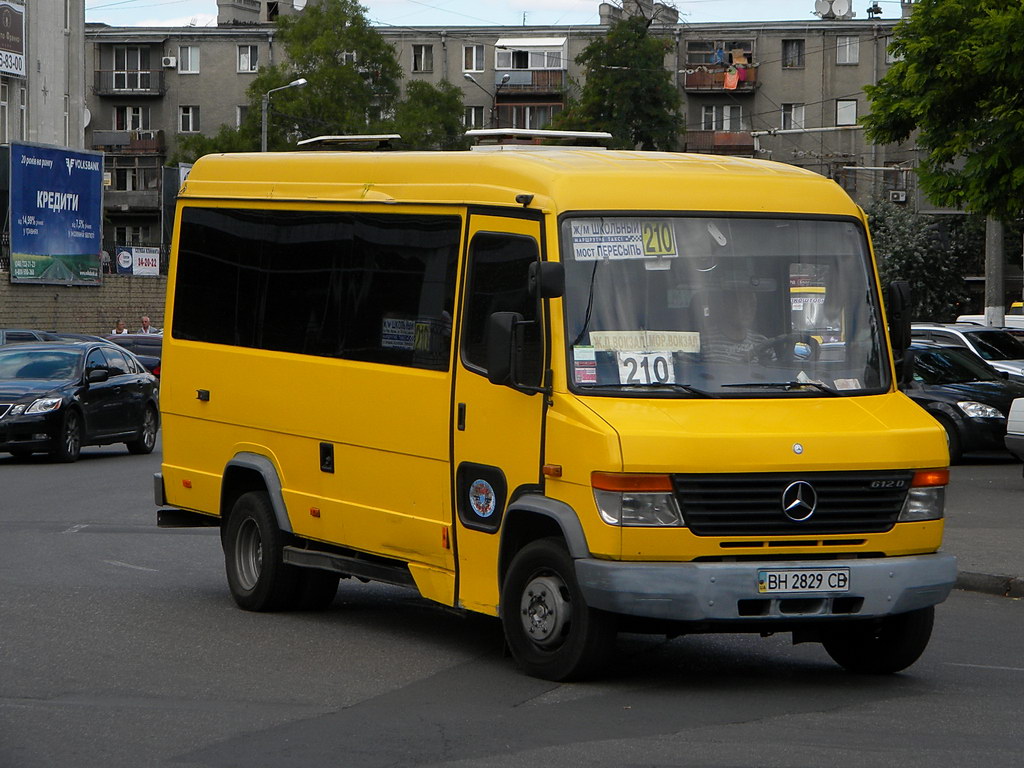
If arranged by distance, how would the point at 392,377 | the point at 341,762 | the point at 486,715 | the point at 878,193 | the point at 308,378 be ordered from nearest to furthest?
the point at 341,762, the point at 486,715, the point at 392,377, the point at 308,378, the point at 878,193

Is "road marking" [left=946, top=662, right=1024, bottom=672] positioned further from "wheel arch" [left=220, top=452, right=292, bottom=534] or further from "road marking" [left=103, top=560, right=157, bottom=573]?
"road marking" [left=103, top=560, right=157, bottom=573]

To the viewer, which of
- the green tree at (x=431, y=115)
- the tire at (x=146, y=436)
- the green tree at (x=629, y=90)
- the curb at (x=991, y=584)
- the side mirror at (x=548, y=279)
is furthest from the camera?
the green tree at (x=431, y=115)

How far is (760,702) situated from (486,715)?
4.10 ft

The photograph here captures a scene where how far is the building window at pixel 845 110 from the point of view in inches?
3415

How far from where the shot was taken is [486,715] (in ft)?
25.5

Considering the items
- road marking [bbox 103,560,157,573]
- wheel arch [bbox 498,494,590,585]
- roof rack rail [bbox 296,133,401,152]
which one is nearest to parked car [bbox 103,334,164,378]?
road marking [bbox 103,560,157,573]

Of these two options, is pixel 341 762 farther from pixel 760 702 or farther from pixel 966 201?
pixel 966 201

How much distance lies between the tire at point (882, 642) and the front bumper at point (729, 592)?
16.9 inches

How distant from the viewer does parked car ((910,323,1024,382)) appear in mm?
27703

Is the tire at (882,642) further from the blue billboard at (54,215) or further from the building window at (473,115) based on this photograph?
the building window at (473,115)

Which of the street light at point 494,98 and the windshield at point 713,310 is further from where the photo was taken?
the street light at point 494,98

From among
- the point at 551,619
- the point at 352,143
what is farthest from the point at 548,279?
the point at 352,143

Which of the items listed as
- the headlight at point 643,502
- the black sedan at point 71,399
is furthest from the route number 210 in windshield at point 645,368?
the black sedan at point 71,399

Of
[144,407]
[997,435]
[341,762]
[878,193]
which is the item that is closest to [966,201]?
[997,435]
